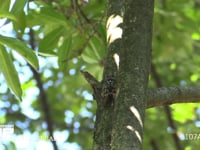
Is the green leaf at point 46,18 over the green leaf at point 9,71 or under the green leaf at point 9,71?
over

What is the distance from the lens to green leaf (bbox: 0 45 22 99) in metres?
1.23

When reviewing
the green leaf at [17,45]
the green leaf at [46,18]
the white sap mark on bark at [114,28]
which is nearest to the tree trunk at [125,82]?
the white sap mark on bark at [114,28]

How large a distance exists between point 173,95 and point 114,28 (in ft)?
0.69

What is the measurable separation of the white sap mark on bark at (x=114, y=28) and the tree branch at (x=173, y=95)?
0.16 m

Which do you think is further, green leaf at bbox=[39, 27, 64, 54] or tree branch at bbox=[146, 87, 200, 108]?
green leaf at bbox=[39, 27, 64, 54]

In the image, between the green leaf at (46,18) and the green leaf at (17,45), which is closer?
the green leaf at (17,45)

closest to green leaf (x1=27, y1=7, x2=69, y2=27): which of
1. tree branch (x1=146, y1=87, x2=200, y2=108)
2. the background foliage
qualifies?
the background foliage

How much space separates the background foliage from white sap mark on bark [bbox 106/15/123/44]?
0.22 metres

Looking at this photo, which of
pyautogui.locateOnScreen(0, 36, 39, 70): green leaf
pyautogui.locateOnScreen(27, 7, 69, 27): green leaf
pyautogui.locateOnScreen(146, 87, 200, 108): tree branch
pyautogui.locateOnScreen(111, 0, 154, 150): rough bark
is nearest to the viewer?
pyautogui.locateOnScreen(111, 0, 154, 150): rough bark

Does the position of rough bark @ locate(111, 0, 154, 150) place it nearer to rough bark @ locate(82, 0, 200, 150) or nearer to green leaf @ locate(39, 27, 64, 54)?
rough bark @ locate(82, 0, 200, 150)

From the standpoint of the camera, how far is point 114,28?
1.11 meters

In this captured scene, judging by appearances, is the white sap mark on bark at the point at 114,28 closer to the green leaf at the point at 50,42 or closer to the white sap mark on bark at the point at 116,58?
the white sap mark on bark at the point at 116,58

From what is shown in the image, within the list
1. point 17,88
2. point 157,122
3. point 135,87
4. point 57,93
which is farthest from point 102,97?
point 57,93

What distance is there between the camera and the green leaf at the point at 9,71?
1.23 m
